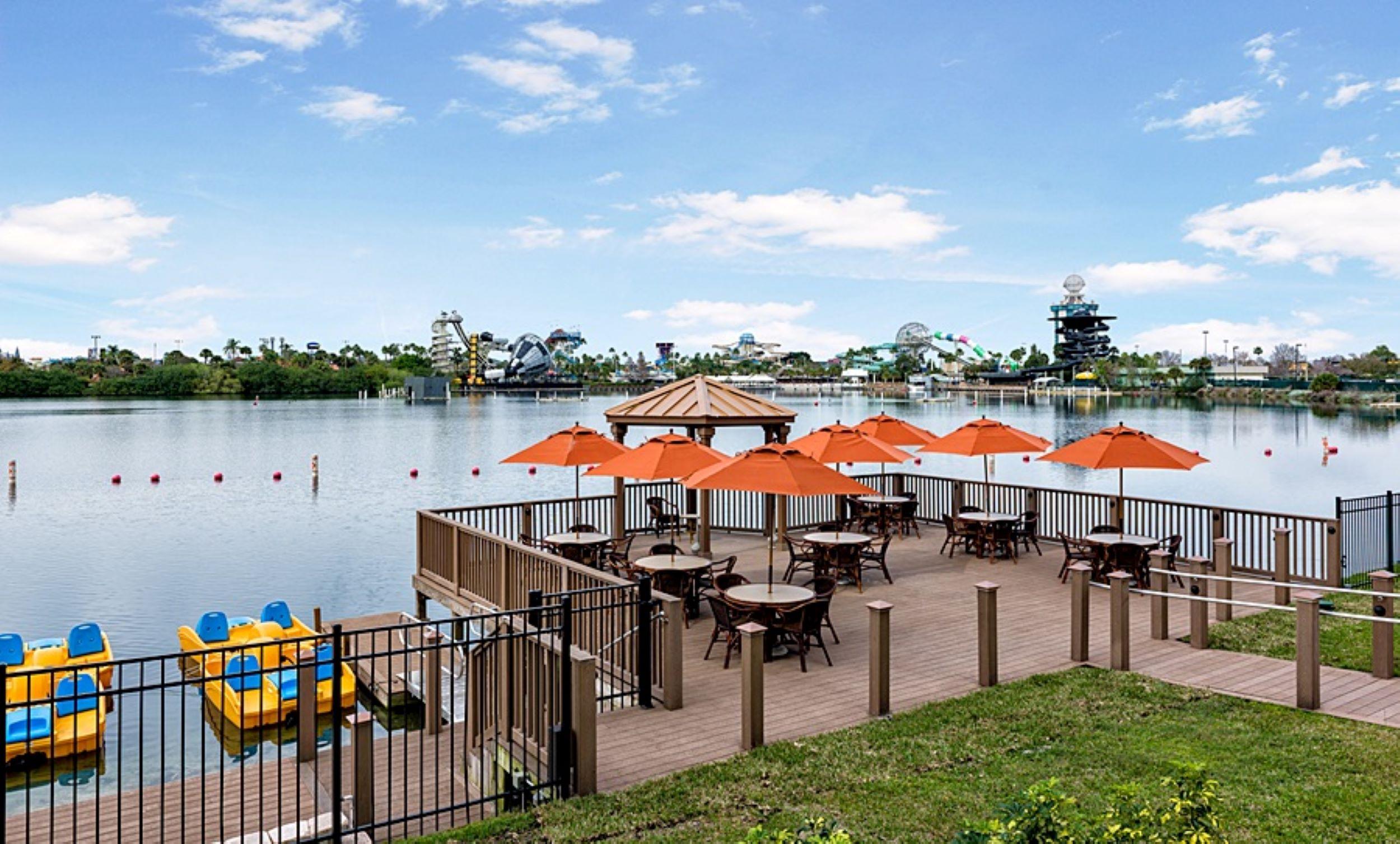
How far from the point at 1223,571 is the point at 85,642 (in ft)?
50.1

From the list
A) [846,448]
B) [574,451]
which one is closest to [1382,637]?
[846,448]

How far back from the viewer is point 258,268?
117062 mm

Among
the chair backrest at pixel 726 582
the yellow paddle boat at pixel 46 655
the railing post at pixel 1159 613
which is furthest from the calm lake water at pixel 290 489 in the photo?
the railing post at pixel 1159 613

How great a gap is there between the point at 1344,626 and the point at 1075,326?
182m

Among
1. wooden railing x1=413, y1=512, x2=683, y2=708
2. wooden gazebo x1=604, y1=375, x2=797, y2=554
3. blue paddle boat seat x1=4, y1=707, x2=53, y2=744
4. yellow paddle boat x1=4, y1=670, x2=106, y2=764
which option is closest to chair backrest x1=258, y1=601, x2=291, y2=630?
wooden railing x1=413, y1=512, x2=683, y2=708

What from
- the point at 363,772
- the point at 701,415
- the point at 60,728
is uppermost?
the point at 701,415

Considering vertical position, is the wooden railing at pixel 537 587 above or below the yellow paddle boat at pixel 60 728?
above

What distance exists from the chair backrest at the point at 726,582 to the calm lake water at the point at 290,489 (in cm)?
1205

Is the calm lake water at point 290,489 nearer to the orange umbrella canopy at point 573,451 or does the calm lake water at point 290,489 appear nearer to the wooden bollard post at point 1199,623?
the orange umbrella canopy at point 573,451

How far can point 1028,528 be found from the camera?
15.2 metres

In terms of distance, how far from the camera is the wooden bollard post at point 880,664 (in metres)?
7.38

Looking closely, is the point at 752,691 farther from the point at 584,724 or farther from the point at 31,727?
the point at 31,727

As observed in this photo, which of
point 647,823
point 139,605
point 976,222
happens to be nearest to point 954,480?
point 647,823

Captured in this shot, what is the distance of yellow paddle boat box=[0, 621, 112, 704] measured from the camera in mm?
11398
